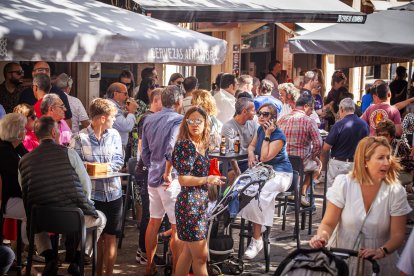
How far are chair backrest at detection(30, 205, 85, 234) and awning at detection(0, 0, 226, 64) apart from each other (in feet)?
4.48

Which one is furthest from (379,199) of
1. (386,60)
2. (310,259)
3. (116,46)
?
(386,60)

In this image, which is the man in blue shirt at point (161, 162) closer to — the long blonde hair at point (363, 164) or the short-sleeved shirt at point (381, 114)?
the long blonde hair at point (363, 164)

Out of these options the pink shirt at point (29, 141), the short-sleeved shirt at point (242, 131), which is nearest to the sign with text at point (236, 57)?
the short-sleeved shirt at point (242, 131)

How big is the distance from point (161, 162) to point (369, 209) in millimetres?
3211

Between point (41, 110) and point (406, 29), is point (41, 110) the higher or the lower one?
the lower one

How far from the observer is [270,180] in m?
10.2

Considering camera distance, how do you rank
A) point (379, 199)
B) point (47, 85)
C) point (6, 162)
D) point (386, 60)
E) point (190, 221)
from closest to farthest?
1. point (379, 199)
2. point (190, 221)
3. point (6, 162)
4. point (47, 85)
5. point (386, 60)

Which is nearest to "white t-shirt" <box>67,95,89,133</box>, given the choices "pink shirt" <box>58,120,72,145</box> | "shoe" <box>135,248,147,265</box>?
"pink shirt" <box>58,120,72,145</box>

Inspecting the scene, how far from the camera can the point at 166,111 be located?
9.37 m

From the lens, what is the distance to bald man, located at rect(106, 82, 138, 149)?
11.6 metres

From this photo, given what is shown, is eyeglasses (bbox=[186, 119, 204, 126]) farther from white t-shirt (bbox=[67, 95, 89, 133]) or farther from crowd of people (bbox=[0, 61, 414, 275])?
white t-shirt (bbox=[67, 95, 89, 133])

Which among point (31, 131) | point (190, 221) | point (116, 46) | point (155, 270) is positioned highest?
point (116, 46)

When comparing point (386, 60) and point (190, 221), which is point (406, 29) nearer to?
point (386, 60)

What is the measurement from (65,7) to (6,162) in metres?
1.94
